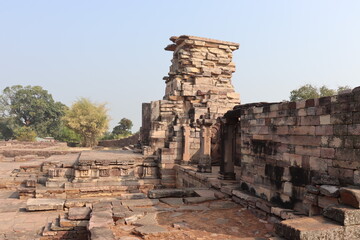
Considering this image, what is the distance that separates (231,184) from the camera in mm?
8055

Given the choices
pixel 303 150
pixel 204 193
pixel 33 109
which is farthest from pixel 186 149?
pixel 33 109

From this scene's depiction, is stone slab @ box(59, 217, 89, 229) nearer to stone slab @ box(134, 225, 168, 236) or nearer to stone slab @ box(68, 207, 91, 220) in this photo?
stone slab @ box(68, 207, 91, 220)

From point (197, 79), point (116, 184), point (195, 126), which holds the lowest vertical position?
point (116, 184)

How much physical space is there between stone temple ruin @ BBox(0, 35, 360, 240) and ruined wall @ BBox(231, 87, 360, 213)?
2 cm

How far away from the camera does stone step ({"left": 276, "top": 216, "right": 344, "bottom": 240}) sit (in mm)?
3582

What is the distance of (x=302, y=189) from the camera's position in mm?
5441

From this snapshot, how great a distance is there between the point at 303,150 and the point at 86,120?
30.6 metres

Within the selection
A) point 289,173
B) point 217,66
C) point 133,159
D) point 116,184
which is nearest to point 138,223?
point 289,173

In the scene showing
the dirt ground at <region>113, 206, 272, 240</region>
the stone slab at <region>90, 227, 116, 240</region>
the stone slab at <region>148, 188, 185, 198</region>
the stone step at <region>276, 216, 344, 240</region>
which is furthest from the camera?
the stone slab at <region>148, 188, 185, 198</region>

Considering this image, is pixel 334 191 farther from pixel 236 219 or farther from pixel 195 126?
pixel 195 126

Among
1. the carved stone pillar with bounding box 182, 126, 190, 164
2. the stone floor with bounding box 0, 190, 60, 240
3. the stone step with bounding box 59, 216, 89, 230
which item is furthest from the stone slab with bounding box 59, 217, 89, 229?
the carved stone pillar with bounding box 182, 126, 190, 164

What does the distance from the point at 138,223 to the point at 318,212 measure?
313cm

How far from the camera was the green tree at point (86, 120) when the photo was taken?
33.1 m

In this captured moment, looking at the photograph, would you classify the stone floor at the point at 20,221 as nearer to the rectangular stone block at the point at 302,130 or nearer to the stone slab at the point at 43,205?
the stone slab at the point at 43,205
